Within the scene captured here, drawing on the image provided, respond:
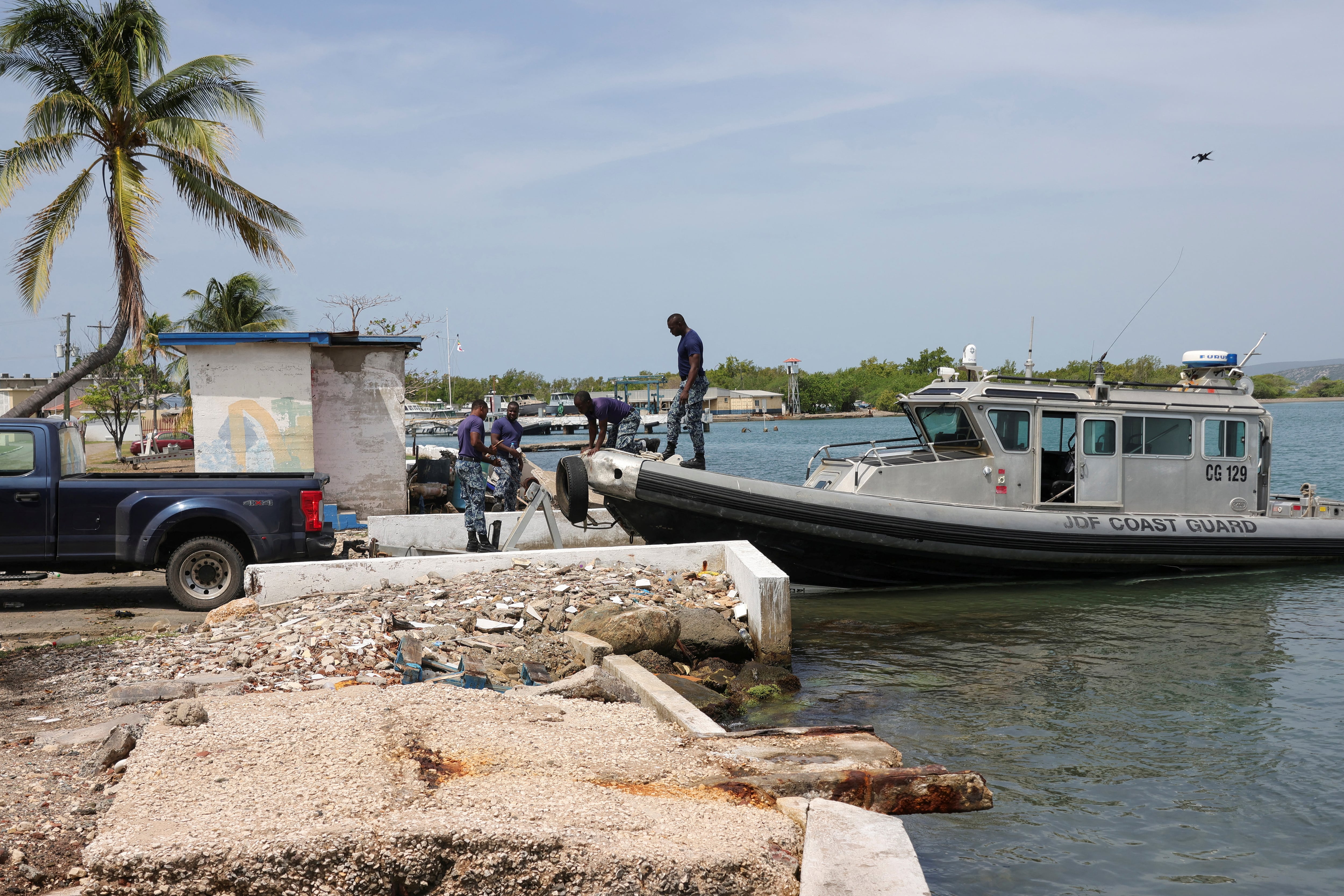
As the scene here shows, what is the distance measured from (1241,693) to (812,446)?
59.0 metres

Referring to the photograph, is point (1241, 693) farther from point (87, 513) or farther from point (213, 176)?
point (213, 176)

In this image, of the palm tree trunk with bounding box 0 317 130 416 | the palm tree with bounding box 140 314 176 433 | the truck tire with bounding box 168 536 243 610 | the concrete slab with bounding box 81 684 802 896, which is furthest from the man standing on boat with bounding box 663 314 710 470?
the palm tree with bounding box 140 314 176 433

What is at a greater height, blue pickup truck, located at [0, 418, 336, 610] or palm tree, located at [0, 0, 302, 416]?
palm tree, located at [0, 0, 302, 416]

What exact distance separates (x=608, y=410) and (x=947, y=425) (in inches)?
172

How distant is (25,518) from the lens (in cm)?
898

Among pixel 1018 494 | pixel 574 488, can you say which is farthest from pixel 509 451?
pixel 1018 494

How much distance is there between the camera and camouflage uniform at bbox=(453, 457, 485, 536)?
11.8m

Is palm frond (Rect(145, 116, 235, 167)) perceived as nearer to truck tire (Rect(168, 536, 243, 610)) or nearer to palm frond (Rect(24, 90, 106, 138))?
palm frond (Rect(24, 90, 106, 138))

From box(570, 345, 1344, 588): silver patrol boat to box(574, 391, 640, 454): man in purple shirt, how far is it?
262 mm

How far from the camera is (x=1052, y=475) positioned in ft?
41.6

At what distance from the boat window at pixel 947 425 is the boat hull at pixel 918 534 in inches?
38.8

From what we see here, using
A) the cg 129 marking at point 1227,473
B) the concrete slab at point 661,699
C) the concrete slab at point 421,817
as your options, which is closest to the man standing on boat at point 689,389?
the concrete slab at point 661,699

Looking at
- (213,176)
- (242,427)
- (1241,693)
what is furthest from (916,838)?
(213,176)

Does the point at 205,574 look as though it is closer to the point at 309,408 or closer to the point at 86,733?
the point at 86,733
